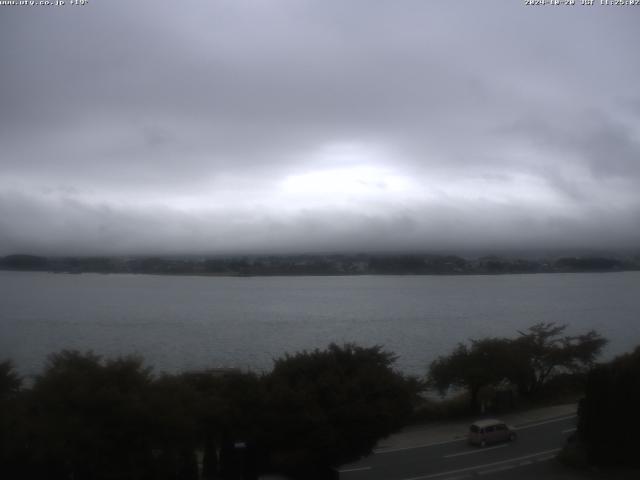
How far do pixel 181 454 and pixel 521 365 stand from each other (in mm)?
14026

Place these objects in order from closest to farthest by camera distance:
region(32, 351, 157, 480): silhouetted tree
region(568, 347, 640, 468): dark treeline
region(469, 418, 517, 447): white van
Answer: region(32, 351, 157, 480): silhouetted tree, region(568, 347, 640, 468): dark treeline, region(469, 418, 517, 447): white van

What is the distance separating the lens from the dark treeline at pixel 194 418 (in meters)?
8.49

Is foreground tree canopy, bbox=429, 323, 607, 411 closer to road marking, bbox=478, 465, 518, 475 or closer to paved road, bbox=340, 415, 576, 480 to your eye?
paved road, bbox=340, 415, 576, 480

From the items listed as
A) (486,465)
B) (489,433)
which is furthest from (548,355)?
(486,465)

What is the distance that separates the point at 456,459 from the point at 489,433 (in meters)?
1.49

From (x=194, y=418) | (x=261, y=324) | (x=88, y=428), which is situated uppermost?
(x=88, y=428)

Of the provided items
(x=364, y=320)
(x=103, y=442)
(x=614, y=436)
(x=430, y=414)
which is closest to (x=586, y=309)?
(x=364, y=320)

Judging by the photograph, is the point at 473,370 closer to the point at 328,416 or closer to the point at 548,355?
the point at 548,355

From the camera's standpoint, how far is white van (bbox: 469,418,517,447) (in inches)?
542

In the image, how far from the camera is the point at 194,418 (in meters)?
10.0

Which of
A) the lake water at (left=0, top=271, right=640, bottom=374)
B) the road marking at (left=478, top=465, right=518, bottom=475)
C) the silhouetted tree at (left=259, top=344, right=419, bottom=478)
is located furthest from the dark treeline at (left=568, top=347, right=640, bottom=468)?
the lake water at (left=0, top=271, right=640, bottom=374)

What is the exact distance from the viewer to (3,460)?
26.8ft

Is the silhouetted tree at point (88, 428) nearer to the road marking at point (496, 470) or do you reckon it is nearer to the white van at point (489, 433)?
the road marking at point (496, 470)

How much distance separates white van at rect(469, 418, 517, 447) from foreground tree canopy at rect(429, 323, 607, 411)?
509cm
